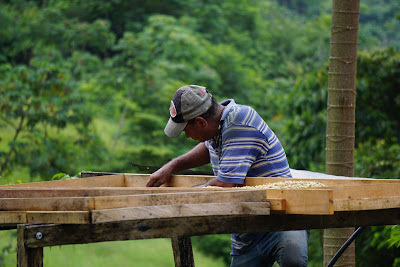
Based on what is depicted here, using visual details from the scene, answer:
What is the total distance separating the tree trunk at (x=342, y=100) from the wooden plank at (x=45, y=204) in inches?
96.2

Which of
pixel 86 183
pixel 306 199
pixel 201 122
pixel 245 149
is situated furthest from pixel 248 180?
pixel 86 183

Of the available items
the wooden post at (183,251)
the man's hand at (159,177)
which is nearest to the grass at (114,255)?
the wooden post at (183,251)

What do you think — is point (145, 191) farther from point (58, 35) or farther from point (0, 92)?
point (58, 35)

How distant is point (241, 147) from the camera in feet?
11.0

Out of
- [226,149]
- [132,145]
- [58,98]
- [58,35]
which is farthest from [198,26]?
[226,149]

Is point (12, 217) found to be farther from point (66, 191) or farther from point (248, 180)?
point (248, 180)

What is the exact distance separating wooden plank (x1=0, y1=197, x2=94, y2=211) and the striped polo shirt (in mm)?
937

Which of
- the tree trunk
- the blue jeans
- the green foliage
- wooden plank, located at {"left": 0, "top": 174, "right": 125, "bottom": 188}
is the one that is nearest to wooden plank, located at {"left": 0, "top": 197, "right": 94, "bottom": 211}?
wooden plank, located at {"left": 0, "top": 174, "right": 125, "bottom": 188}

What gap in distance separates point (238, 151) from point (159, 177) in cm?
72

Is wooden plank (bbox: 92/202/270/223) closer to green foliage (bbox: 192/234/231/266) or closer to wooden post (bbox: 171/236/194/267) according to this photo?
wooden post (bbox: 171/236/194/267)

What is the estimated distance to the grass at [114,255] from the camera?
9.06 meters

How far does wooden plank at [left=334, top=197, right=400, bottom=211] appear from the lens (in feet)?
9.03

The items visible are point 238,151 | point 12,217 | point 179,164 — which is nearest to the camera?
point 12,217

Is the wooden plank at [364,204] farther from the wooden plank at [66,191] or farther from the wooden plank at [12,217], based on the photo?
the wooden plank at [12,217]
